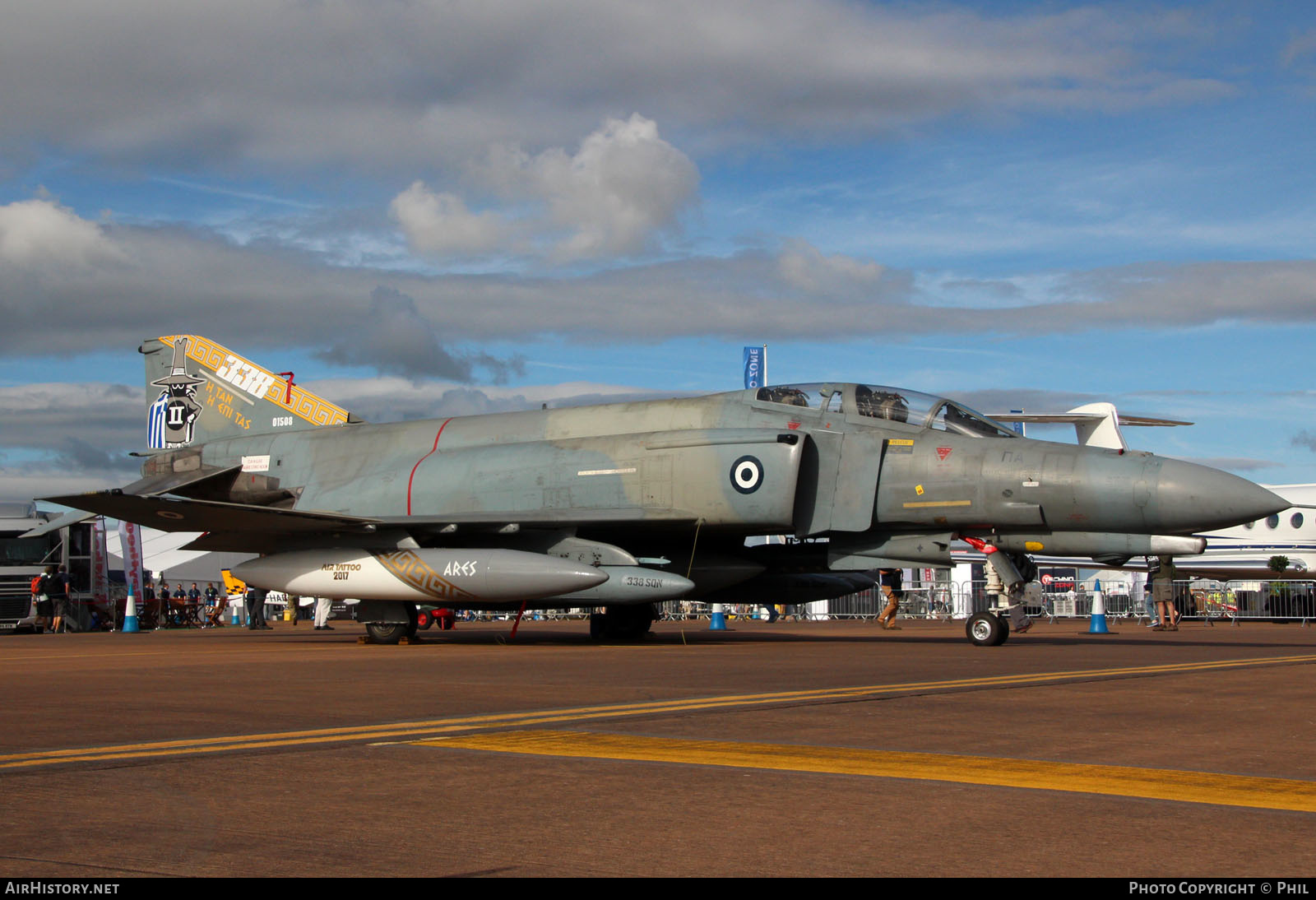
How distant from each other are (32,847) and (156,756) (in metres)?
1.88

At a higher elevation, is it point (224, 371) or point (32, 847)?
point (224, 371)

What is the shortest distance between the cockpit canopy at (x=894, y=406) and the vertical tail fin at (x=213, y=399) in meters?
8.78

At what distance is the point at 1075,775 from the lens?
4895mm

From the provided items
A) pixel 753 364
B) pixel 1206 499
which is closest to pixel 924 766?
pixel 1206 499

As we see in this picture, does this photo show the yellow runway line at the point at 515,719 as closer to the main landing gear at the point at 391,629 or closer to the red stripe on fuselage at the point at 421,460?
the main landing gear at the point at 391,629

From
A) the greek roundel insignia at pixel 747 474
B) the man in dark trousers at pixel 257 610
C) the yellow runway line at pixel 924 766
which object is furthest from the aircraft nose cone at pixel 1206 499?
the man in dark trousers at pixel 257 610

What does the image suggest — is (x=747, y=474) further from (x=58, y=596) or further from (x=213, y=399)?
(x=58, y=596)

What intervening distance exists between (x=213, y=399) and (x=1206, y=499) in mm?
15838

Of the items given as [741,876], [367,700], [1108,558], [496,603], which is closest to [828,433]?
[1108,558]

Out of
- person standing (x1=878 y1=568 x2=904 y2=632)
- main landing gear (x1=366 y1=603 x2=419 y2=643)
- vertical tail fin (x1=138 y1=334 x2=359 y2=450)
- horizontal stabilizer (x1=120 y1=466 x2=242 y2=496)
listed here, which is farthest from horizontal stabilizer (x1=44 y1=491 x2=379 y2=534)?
person standing (x1=878 y1=568 x2=904 y2=632)

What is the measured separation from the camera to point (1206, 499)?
12.9 metres

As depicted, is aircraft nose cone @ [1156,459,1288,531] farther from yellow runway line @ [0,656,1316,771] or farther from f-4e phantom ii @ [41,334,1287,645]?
yellow runway line @ [0,656,1316,771]

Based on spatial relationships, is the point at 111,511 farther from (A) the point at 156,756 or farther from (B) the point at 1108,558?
(B) the point at 1108,558

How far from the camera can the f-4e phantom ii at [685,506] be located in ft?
46.4
